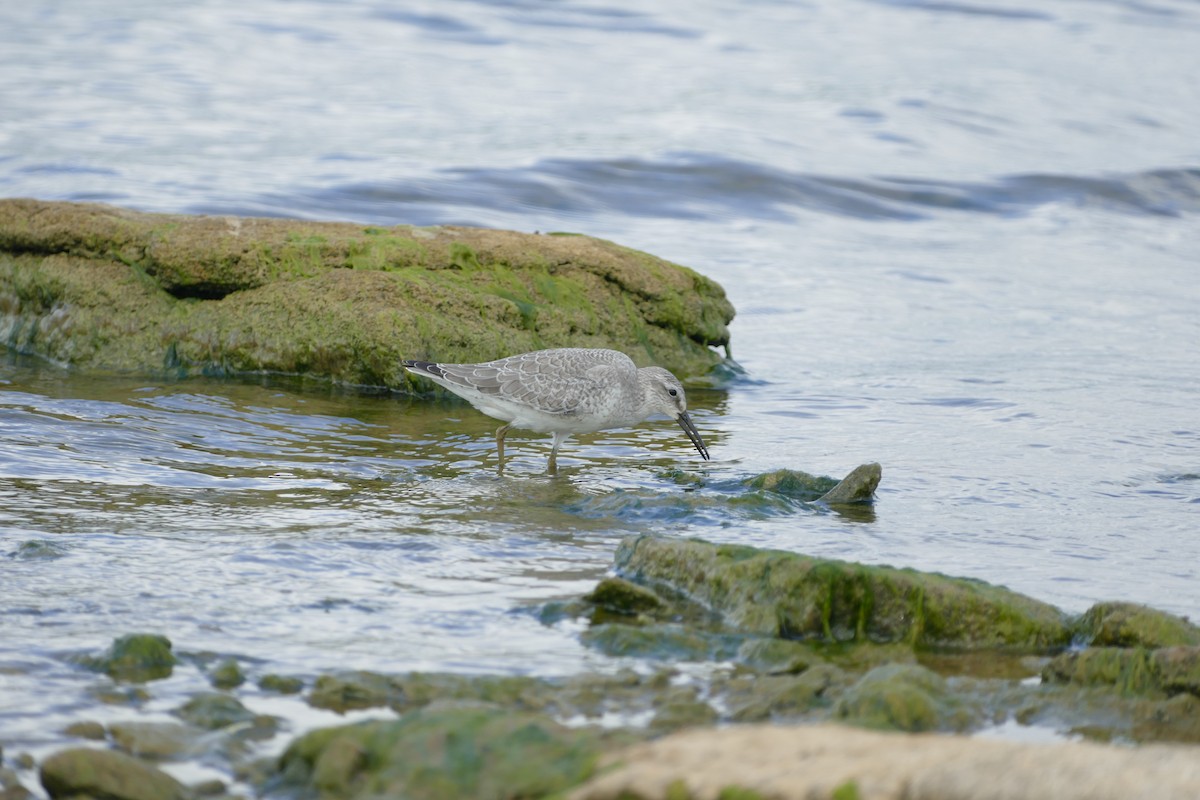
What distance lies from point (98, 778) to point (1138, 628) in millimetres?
3560

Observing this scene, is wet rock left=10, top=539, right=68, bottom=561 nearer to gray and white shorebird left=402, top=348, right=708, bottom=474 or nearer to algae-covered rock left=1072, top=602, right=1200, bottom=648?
gray and white shorebird left=402, top=348, right=708, bottom=474

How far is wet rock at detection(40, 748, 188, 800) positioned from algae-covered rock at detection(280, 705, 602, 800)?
38 cm

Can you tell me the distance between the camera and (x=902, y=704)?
4.34 metres

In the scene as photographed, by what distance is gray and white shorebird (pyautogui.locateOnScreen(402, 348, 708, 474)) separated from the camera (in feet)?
26.1

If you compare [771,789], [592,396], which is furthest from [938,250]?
[771,789]

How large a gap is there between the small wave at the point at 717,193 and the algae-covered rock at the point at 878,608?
994 cm

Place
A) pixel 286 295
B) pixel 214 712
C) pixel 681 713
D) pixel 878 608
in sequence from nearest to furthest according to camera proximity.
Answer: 1. pixel 214 712
2. pixel 681 713
3. pixel 878 608
4. pixel 286 295

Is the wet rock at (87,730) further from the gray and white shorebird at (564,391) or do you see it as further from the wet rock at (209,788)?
the gray and white shorebird at (564,391)

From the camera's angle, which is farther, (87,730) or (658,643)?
(658,643)

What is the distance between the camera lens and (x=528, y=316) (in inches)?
388

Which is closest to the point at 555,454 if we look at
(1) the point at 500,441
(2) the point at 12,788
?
(1) the point at 500,441

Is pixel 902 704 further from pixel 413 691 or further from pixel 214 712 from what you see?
pixel 214 712

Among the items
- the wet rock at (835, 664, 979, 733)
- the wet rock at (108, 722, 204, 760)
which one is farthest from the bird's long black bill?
the wet rock at (108, 722, 204, 760)

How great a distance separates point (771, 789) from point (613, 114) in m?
17.1
